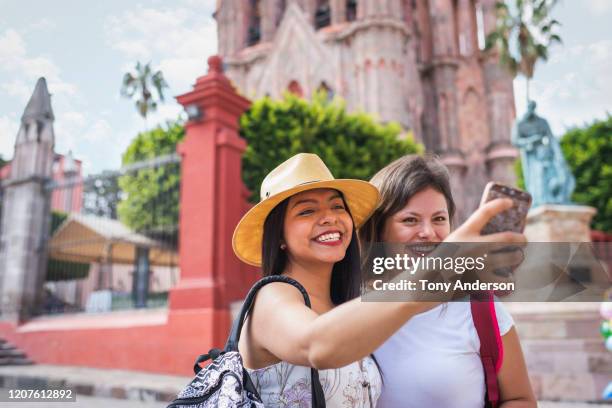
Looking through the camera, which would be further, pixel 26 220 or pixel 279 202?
pixel 26 220

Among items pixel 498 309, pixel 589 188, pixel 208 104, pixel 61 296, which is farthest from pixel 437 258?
pixel 589 188

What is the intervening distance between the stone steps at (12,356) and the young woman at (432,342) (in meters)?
9.92

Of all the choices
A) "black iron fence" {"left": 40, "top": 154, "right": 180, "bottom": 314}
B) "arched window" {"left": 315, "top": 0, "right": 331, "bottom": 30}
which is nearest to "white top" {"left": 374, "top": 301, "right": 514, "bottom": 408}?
"black iron fence" {"left": 40, "top": 154, "right": 180, "bottom": 314}

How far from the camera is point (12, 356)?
9.48 meters

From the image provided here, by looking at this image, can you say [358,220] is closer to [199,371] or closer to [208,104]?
[199,371]

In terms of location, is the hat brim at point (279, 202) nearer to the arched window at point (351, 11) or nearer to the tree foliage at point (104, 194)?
the tree foliage at point (104, 194)

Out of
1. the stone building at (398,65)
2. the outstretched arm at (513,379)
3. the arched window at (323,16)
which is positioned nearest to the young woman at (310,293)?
the outstretched arm at (513,379)

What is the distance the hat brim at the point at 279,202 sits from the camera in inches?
60.4

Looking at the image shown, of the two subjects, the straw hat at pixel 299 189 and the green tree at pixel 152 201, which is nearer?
the straw hat at pixel 299 189

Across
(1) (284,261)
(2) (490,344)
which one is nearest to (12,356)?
(1) (284,261)

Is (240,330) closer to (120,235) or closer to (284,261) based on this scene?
(284,261)

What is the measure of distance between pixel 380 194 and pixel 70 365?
29.6ft

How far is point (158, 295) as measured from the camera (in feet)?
29.2

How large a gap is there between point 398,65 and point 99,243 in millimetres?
18888
